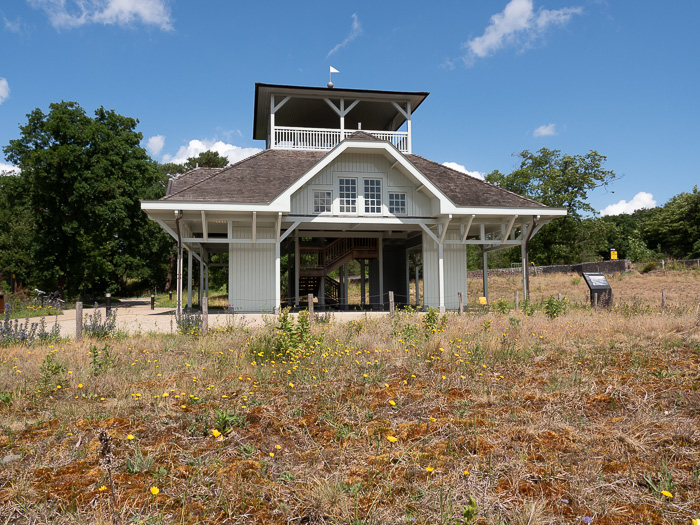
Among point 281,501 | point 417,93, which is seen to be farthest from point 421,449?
point 417,93

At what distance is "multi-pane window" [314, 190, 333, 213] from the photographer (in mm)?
19562

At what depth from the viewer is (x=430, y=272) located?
70.7ft

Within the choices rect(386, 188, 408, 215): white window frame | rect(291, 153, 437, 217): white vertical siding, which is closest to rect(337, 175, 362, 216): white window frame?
rect(291, 153, 437, 217): white vertical siding

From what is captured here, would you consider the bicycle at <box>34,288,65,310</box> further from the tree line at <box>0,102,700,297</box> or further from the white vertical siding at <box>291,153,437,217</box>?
the white vertical siding at <box>291,153,437,217</box>

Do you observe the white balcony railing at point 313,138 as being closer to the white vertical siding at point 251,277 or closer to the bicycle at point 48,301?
the white vertical siding at point 251,277

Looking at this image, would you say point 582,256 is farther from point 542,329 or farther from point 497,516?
point 497,516

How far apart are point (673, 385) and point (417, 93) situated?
1900 centimetres

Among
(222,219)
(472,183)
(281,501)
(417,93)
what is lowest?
(281,501)

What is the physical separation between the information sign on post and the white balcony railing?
33.7 ft

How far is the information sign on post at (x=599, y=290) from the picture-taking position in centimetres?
1533

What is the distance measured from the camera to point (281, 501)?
3.23m

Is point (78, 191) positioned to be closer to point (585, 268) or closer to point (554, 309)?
point (554, 309)

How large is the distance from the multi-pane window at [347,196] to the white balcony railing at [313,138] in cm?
332

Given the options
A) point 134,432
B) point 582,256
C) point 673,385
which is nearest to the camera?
point 134,432
